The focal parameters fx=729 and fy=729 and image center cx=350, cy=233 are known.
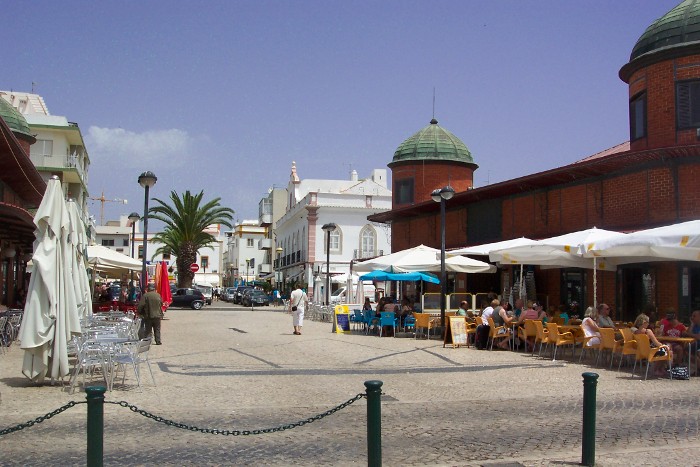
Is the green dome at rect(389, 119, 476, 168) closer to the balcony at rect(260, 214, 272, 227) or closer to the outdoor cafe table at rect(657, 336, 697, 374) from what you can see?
the outdoor cafe table at rect(657, 336, 697, 374)

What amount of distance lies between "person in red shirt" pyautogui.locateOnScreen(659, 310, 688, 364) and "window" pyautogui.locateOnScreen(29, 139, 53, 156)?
43.1 metres

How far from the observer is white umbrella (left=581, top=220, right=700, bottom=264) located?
12961 millimetres

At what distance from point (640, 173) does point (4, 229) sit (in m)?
18.5

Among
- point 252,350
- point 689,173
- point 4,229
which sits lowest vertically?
point 252,350

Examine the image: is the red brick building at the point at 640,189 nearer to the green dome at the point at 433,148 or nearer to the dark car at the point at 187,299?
the green dome at the point at 433,148

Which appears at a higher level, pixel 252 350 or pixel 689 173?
pixel 689 173

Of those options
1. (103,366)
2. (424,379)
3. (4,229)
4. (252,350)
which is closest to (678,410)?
(424,379)

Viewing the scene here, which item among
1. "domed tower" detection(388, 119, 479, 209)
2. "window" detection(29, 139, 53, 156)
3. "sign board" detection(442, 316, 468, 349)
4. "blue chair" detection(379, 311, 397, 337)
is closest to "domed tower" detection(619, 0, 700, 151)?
"sign board" detection(442, 316, 468, 349)

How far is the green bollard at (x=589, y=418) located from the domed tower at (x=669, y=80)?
1516 cm

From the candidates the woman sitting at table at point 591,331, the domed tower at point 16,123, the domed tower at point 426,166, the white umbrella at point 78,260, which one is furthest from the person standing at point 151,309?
the domed tower at point 426,166

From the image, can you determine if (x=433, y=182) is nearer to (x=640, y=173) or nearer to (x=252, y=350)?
(x=640, y=173)

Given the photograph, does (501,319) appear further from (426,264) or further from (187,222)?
(187,222)

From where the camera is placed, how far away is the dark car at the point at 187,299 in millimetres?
45469

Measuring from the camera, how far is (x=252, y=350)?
17438 mm
